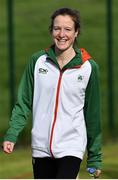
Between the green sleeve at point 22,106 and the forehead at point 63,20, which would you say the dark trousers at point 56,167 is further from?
the forehead at point 63,20

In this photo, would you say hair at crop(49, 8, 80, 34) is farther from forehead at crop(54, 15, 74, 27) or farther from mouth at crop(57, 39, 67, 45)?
mouth at crop(57, 39, 67, 45)

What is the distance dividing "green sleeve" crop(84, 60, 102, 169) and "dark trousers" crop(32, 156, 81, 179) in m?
0.23

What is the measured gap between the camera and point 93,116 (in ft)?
18.5

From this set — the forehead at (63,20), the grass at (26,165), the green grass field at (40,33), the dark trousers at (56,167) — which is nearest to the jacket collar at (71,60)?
the forehead at (63,20)

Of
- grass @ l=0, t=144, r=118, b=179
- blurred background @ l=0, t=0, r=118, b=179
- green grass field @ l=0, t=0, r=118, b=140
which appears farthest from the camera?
green grass field @ l=0, t=0, r=118, b=140

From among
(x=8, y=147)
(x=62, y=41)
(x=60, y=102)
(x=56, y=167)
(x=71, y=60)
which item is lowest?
(x=56, y=167)

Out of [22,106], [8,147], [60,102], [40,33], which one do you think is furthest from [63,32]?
[40,33]

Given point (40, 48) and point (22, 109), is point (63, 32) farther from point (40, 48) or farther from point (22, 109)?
point (40, 48)

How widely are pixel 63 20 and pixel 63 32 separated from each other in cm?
9

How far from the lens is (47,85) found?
548 centimetres

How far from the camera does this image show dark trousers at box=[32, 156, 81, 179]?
17.9 feet

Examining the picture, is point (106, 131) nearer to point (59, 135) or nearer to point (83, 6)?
point (59, 135)

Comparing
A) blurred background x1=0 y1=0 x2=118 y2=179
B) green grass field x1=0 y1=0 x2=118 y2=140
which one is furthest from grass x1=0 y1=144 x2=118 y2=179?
green grass field x1=0 y1=0 x2=118 y2=140

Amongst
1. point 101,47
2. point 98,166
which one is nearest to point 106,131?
point 101,47
